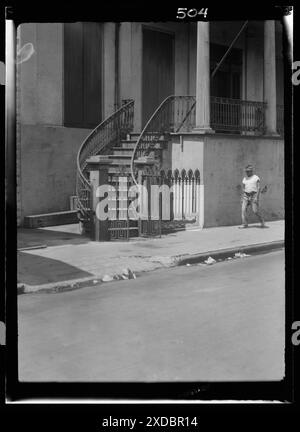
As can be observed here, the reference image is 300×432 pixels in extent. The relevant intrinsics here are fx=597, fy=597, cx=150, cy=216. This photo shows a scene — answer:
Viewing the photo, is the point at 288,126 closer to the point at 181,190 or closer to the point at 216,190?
the point at 216,190

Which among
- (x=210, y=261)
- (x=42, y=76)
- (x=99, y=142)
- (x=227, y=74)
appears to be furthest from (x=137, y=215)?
(x=227, y=74)

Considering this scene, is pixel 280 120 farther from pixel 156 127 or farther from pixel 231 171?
pixel 156 127

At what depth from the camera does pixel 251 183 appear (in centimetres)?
564

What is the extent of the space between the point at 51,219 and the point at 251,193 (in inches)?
75.7

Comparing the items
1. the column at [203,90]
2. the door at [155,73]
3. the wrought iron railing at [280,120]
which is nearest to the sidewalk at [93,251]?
the wrought iron railing at [280,120]

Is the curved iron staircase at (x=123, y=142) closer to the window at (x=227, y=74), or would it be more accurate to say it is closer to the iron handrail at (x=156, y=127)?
the iron handrail at (x=156, y=127)

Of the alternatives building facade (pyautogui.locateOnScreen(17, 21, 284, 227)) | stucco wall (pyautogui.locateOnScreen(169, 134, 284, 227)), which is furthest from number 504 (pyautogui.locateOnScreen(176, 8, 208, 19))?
stucco wall (pyautogui.locateOnScreen(169, 134, 284, 227))

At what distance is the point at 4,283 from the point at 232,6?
2.41 meters

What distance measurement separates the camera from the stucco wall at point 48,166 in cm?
514

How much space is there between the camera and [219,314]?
5.72 meters

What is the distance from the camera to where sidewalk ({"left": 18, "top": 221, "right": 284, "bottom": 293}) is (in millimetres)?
5230

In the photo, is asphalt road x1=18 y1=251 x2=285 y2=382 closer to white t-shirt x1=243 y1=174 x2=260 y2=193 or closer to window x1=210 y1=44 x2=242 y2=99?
white t-shirt x1=243 y1=174 x2=260 y2=193

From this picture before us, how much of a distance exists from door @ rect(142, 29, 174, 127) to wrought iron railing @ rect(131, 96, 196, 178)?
13cm
